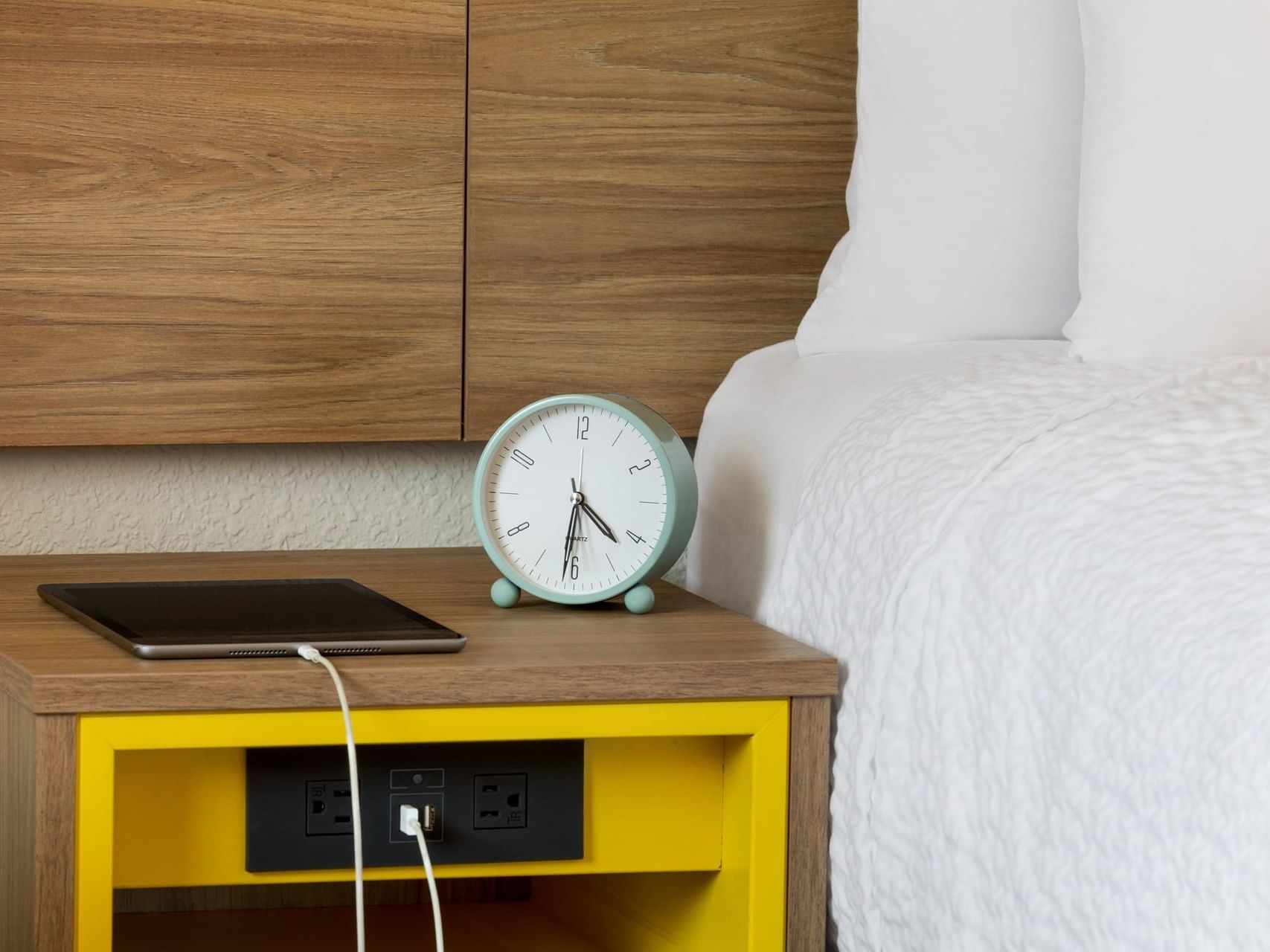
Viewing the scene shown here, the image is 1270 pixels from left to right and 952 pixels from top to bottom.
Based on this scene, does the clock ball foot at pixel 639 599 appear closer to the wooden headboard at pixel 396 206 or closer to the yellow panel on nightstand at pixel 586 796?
the yellow panel on nightstand at pixel 586 796

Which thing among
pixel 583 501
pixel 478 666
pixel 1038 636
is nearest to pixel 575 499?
pixel 583 501

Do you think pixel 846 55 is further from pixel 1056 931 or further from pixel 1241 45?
pixel 1056 931

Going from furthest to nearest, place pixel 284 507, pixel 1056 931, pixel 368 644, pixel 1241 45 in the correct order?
pixel 284 507 < pixel 1241 45 < pixel 368 644 < pixel 1056 931

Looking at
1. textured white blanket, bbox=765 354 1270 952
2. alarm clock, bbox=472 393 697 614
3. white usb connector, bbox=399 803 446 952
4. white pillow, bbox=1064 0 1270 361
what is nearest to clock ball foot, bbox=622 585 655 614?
alarm clock, bbox=472 393 697 614

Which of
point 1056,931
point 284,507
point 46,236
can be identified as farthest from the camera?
point 284,507

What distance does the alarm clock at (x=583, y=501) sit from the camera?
1.17 m

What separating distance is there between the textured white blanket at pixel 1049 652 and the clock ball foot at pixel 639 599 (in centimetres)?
11

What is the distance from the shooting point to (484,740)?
1.00 m

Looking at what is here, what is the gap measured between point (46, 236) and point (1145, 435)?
1.01 m

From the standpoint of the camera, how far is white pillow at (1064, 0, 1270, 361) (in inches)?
42.9

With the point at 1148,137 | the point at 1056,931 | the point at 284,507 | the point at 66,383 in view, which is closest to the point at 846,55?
the point at 1148,137

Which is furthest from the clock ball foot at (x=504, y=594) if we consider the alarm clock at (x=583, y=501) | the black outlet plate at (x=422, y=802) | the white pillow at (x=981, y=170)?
the white pillow at (x=981, y=170)

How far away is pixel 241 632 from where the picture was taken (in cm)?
101

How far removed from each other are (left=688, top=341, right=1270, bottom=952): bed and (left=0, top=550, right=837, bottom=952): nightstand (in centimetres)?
5
